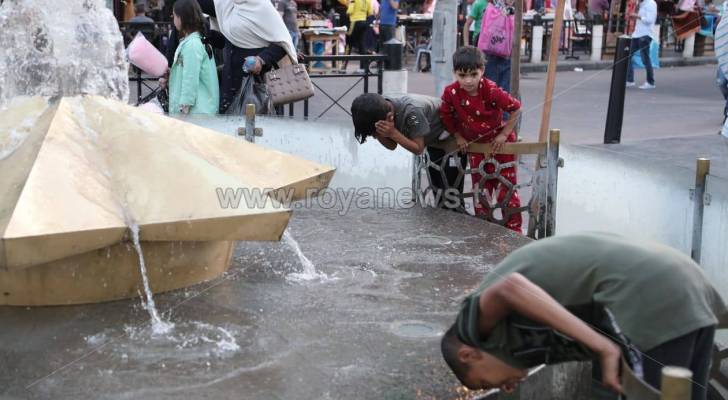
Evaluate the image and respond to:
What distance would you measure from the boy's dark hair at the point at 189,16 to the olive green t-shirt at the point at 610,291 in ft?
16.6

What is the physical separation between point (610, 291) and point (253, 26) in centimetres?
548

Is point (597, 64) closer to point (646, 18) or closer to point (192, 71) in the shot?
point (646, 18)

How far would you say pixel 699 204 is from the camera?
15.4 ft

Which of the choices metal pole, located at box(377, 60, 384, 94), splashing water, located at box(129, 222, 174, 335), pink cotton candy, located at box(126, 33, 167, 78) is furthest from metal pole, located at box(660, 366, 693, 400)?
metal pole, located at box(377, 60, 384, 94)

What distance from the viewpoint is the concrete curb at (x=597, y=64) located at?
1878cm

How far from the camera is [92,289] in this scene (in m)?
4.44

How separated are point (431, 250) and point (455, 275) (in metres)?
0.49

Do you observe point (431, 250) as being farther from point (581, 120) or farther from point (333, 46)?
point (333, 46)

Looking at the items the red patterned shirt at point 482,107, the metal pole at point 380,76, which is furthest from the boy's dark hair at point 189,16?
the metal pole at point 380,76

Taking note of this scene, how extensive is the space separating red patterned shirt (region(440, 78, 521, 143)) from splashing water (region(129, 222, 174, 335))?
2348 mm

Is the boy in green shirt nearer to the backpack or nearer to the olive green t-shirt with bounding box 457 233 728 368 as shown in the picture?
the olive green t-shirt with bounding box 457 233 728 368

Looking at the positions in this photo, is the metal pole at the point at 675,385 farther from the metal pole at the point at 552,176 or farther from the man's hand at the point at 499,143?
the man's hand at the point at 499,143

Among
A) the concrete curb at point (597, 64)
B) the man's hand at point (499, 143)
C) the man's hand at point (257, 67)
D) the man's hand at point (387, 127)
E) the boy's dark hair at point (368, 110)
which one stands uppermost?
the man's hand at point (257, 67)

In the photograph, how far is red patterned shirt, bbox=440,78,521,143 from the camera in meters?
6.02
